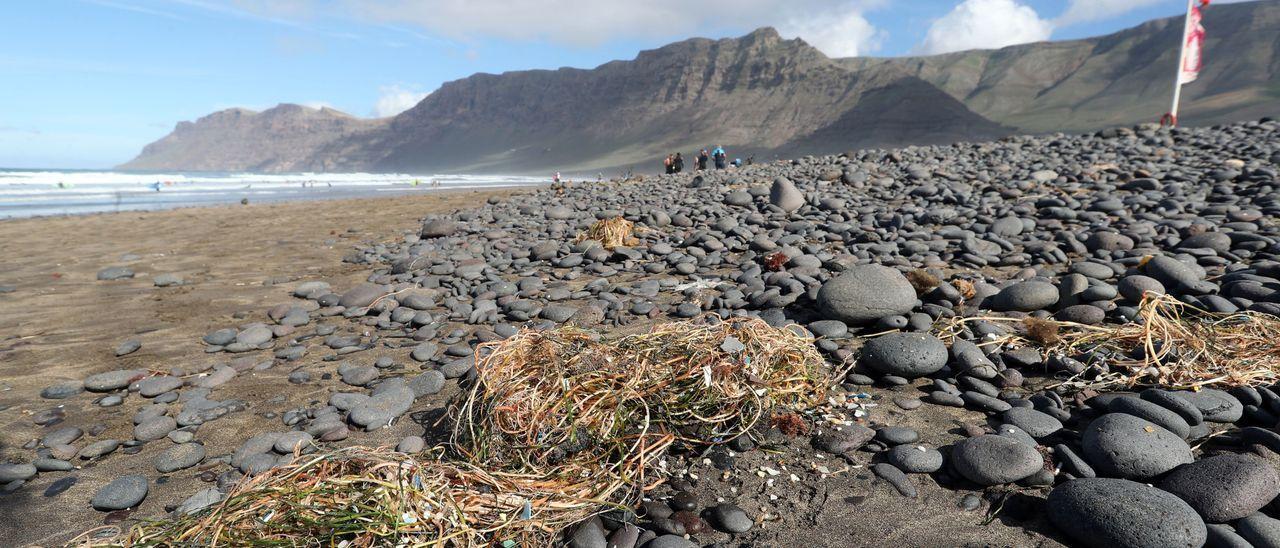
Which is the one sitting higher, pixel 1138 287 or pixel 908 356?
pixel 1138 287

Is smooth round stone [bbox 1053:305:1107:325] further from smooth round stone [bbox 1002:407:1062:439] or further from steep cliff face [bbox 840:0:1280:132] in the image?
steep cliff face [bbox 840:0:1280:132]

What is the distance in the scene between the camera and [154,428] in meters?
3.32

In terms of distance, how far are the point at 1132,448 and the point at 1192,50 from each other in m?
19.7

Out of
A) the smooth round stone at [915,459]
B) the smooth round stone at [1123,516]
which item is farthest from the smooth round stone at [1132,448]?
the smooth round stone at [915,459]

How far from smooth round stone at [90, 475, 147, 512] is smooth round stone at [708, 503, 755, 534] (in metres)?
2.64

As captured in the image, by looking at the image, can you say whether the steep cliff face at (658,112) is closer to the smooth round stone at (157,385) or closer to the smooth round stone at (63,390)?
the smooth round stone at (157,385)

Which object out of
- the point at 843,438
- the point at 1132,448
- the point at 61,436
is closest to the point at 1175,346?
the point at 1132,448

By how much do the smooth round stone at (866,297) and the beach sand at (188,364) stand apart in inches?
39.3

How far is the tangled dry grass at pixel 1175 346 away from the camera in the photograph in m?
2.95

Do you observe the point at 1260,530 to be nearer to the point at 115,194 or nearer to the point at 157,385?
the point at 157,385

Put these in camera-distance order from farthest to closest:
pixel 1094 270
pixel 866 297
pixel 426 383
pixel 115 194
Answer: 1. pixel 115 194
2. pixel 1094 270
3. pixel 866 297
4. pixel 426 383

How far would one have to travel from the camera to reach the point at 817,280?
204 inches

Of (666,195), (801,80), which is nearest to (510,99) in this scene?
(801,80)

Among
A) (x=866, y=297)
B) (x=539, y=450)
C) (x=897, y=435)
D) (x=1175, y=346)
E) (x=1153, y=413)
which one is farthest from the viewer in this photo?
(x=866, y=297)
